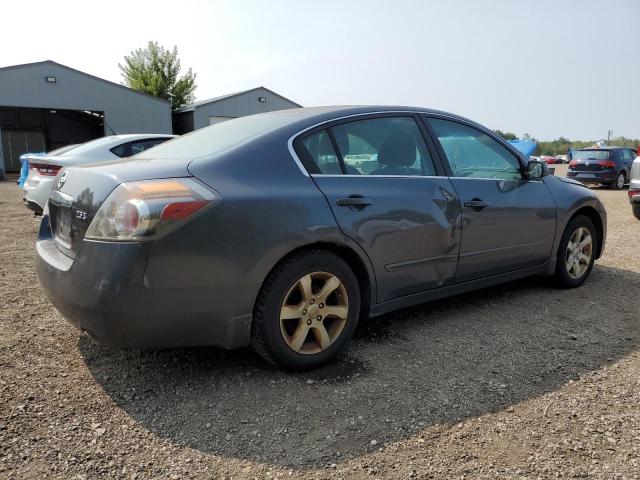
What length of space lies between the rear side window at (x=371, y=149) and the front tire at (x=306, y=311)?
1.88 feet

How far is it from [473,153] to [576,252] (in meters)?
1.60

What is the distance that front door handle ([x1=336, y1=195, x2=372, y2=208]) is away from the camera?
2.94 metres

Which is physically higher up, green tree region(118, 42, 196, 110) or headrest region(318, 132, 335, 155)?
green tree region(118, 42, 196, 110)

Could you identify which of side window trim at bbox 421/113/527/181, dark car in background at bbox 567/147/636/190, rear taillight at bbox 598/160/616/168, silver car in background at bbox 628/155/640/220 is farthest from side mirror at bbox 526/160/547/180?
rear taillight at bbox 598/160/616/168

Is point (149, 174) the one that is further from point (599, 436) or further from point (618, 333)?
point (618, 333)

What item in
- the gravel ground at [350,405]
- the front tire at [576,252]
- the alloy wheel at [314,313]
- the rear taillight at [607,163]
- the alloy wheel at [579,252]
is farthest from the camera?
the rear taillight at [607,163]

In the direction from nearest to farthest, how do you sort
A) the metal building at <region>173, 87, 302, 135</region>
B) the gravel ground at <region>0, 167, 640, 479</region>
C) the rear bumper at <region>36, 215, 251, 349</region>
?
1. the gravel ground at <region>0, 167, 640, 479</region>
2. the rear bumper at <region>36, 215, 251, 349</region>
3. the metal building at <region>173, 87, 302, 135</region>

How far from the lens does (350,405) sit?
259 cm

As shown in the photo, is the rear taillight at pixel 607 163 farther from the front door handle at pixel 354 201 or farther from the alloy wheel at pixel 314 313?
the alloy wheel at pixel 314 313

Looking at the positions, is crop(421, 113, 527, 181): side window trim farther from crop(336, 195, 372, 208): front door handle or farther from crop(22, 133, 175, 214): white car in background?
crop(22, 133, 175, 214): white car in background

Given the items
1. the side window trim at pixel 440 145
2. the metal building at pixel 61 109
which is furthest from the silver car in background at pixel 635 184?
the metal building at pixel 61 109

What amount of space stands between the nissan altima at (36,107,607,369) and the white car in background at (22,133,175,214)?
3.61m

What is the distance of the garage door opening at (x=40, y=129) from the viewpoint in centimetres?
2995

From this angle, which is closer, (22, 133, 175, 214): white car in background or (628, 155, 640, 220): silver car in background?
(22, 133, 175, 214): white car in background
